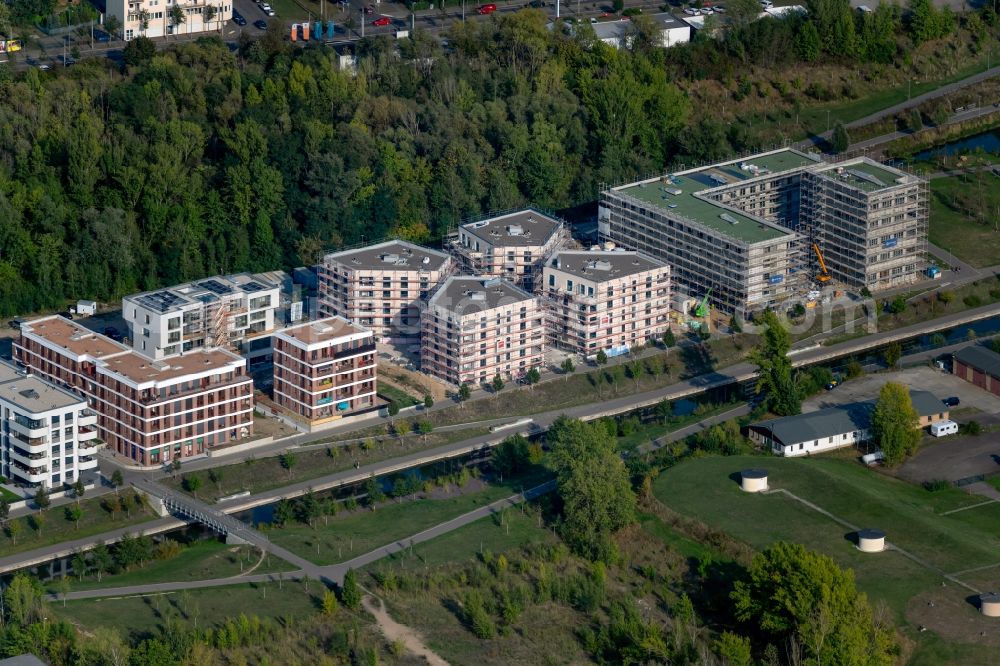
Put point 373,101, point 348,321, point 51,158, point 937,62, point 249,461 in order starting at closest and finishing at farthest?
point 249,461, point 348,321, point 51,158, point 373,101, point 937,62

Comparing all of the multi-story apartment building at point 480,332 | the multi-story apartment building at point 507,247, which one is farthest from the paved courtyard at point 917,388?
the multi-story apartment building at point 507,247

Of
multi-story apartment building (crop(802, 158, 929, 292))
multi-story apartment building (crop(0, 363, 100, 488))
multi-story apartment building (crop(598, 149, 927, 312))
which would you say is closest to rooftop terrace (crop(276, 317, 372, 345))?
multi-story apartment building (crop(0, 363, 100, 488))

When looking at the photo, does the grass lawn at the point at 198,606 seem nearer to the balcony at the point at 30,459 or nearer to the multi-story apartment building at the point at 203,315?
the balcony at the point at 30,459

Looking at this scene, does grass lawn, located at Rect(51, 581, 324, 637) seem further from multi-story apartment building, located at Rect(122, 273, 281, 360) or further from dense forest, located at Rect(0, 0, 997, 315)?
dense forest, located at Rect(0, 0, 997, 315)

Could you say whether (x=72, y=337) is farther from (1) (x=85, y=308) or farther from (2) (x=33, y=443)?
(1) (x=85, y=308)

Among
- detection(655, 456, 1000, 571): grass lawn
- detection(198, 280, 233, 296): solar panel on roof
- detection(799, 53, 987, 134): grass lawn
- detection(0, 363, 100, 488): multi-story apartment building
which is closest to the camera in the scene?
detection(655, 456, 1000, 571): grass lawn

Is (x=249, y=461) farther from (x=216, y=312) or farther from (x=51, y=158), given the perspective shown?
(x=51, y=158)

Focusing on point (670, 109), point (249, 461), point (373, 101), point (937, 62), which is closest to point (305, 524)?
point (249, 461)
